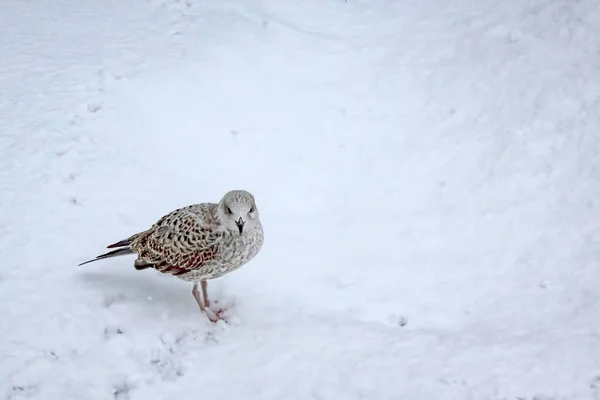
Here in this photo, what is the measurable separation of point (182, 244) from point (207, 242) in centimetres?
20

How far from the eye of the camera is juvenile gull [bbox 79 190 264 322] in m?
4.62

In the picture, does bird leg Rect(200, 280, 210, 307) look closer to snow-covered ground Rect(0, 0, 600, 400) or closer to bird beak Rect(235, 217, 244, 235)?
snow-covered ground Rect(0, 0, 600, 400)

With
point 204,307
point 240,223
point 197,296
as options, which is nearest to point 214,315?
point 204,307

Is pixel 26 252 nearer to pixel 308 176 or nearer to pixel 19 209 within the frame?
pixel 19 209

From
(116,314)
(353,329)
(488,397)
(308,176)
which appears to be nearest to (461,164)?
(308,176)

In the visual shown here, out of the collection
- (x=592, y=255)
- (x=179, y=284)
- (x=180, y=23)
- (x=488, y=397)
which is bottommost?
(x=179, y=284)

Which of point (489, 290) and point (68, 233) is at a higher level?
point (489, 290)

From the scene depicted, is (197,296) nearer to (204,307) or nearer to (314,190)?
(204,307)

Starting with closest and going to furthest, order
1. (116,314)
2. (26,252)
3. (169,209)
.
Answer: (116,314)
(26,252)
(169,209)

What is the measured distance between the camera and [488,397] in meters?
4.17

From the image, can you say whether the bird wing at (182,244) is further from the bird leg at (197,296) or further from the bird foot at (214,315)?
the bird foot at (214,315)

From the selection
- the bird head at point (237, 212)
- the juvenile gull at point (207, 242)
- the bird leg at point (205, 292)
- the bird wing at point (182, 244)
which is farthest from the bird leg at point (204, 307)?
the bird head at point (237, 212)

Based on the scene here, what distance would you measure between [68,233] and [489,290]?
3839mm

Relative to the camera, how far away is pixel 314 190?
6820 millimetres
